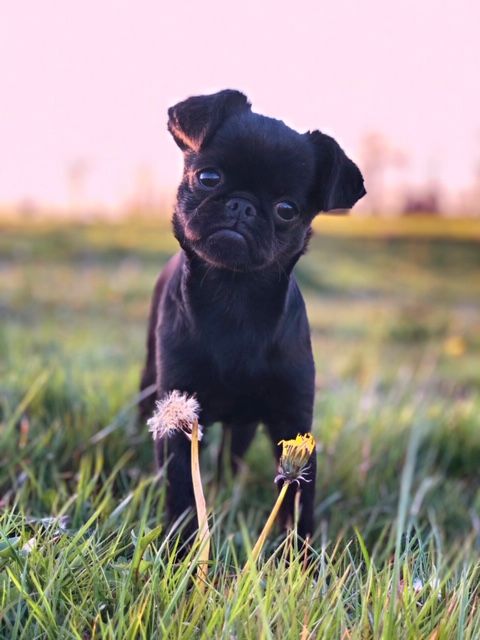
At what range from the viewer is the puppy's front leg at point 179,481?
2543mm

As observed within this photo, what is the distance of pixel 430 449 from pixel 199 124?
243 cm

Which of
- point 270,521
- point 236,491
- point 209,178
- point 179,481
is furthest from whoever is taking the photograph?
point 236,491

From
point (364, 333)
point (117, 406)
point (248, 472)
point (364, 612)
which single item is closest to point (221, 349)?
point (364, 612)

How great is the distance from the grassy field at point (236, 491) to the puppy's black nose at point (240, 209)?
0.82m

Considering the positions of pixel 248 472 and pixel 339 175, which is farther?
pixel 248 472

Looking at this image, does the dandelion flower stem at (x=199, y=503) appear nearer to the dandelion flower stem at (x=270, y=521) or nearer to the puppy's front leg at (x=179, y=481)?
the dandelion flower stem at (x=270, y=521)

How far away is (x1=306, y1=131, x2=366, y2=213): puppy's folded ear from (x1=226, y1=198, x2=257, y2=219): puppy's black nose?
259mm

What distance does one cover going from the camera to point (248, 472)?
Result: 3551mm

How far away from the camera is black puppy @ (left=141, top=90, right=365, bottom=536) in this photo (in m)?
2.31

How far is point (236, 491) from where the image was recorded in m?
3.26

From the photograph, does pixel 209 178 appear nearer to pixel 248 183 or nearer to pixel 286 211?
pixel 248 183

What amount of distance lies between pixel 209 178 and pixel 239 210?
0.16 metres

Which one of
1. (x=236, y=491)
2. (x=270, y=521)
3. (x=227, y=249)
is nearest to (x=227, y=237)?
(x=227, y=249)

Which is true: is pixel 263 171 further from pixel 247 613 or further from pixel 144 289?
pixel 144 289
